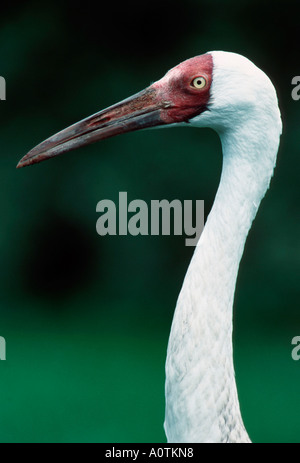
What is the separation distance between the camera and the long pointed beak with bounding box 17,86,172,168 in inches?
42.3

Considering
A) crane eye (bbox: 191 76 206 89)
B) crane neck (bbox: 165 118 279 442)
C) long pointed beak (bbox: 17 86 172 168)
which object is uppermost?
crane eye (bbox: 191 76 206 89)

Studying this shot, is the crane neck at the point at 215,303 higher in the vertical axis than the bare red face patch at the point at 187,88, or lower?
lower

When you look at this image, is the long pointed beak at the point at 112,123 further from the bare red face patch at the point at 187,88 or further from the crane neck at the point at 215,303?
the crane neck at the point at 215,303

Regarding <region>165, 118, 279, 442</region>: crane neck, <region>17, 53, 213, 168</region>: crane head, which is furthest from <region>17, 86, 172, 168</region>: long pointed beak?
<region>165, 118, 279, 442</region>: crane neck

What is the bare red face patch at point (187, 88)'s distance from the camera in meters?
1.04

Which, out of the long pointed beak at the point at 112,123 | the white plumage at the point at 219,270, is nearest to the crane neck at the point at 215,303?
the white plumage at the point at 219,270

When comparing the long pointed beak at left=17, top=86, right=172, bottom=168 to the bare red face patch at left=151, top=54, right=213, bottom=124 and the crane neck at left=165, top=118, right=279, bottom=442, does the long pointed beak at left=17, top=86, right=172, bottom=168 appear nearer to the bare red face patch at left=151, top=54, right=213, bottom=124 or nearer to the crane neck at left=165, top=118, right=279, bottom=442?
the bare red face patch at left=151, top=54, right=213, bottom=124

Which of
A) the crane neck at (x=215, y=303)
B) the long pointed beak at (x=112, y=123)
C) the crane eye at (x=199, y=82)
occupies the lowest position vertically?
the crane neck at (x=215, y=303)

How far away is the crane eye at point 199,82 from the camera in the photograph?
104cm

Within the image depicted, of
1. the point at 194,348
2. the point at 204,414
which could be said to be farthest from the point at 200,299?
the point at 204,414

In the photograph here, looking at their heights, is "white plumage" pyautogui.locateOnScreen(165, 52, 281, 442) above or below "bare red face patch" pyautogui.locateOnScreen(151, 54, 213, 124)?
below

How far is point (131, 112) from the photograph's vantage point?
42.5 inches

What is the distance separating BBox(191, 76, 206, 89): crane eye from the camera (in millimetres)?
1040
